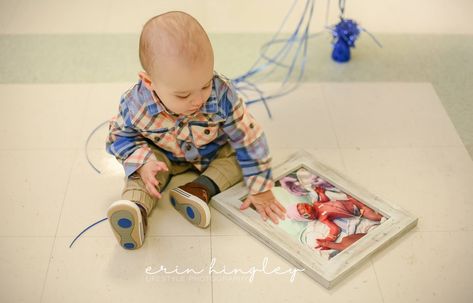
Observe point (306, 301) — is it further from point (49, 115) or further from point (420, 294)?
point (49, 115)

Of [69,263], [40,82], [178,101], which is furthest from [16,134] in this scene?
[178,101]

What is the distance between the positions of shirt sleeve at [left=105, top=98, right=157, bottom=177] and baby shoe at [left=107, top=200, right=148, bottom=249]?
0.30 ft

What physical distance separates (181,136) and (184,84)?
21cm

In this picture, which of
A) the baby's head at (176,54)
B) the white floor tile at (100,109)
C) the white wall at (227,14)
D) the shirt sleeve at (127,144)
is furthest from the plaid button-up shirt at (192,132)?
the white wall at (227,14)

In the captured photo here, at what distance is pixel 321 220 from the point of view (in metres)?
1.34

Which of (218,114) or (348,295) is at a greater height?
(218,114)

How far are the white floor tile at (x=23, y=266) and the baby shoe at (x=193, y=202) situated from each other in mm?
275

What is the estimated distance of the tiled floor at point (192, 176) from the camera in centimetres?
123

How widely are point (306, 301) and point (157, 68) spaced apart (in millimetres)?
522

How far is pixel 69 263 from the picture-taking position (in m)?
Answer: 1.26

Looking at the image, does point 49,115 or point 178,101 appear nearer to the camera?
point 178,101

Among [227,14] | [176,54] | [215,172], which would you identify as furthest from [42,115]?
[227,14]

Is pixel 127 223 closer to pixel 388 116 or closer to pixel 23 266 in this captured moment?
pixel 23 266

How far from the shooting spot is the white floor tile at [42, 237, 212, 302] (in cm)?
120
